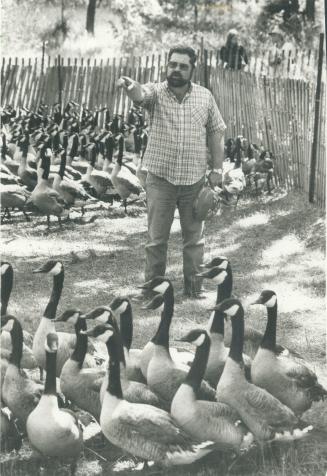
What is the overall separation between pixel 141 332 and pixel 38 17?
11.1 m

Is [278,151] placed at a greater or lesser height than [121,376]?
greater

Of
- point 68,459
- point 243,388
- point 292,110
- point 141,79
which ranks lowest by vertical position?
point 68,459

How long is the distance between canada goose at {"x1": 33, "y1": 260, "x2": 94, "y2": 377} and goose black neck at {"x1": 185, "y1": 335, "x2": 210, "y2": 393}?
944mm

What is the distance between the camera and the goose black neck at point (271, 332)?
425 cm

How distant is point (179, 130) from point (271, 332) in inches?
85.8

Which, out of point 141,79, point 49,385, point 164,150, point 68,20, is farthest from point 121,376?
point 141,79

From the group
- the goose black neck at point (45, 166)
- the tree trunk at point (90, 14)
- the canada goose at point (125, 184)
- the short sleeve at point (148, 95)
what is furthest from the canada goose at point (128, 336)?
the tree trunk at point (90, 14)

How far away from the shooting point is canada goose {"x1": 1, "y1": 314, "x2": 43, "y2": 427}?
155 inches

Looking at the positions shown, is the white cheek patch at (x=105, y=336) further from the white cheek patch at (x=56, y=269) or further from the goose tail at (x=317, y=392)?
the goose tail at (x=317, y=392)

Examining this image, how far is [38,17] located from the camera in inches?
595

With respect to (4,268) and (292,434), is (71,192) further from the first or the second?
(292,434)

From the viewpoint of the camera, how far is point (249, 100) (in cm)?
1061

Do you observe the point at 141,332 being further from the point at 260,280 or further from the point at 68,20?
the point at 68,20

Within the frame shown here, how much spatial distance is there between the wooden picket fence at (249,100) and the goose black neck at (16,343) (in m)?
4.17
